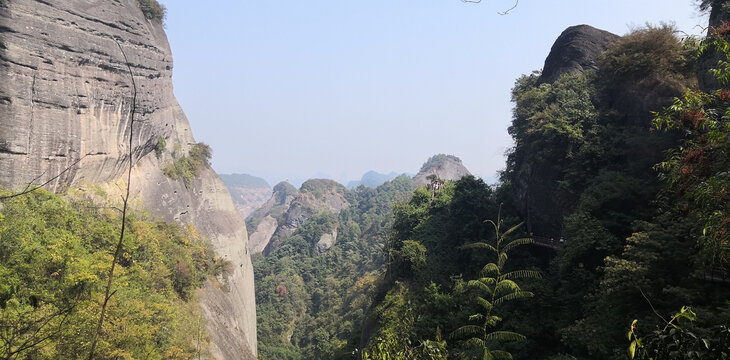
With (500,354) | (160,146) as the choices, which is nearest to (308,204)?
(160,146)

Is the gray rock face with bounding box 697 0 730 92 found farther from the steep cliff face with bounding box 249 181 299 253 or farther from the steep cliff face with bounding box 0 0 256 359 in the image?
the steep cliff face with bounding box 249 181 299 253

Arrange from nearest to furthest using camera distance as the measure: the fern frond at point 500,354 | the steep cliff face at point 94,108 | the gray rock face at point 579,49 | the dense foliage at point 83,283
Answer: the fern frond at point 500,354 < the dense foliage at point 83,283 < the steep cliff face at point 94,108 < the gray rock face at point 579,49

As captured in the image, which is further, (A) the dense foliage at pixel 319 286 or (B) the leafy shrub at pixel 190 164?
(A) the dense foliage at pixel 319 286

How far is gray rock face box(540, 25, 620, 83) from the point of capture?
2162cm

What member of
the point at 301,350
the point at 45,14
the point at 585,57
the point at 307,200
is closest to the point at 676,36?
the point at 585,57

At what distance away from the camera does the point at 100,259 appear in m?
15.3

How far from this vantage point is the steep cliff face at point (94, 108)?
17.4m

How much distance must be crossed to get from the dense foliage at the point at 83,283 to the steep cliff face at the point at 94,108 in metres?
2.52

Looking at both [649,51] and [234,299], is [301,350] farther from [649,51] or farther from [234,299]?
[649,51]

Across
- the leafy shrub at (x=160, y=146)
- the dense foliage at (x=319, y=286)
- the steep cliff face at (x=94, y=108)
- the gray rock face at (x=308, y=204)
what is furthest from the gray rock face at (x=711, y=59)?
the gray rock face at (x=308, y=204)

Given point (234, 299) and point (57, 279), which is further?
point (234, 299)

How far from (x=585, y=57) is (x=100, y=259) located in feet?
81.2

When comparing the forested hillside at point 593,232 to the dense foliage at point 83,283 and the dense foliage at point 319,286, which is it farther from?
the dense foliage at point 319,286

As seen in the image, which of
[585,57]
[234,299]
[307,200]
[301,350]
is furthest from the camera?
[307,200]
